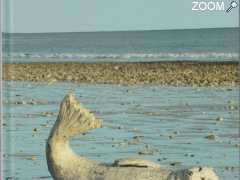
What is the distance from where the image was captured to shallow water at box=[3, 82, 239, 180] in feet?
27.7

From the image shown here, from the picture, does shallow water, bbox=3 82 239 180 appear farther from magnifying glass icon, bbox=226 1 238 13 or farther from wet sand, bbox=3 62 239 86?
magnifying glass icon, bbox=226 1 238 13

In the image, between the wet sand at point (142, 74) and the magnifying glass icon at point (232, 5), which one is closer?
the magnifying glass icon at point (232, 5)

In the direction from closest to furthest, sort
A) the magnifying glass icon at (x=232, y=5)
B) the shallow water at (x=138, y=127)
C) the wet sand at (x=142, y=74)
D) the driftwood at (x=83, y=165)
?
the driftwood at (x=83, y=165) < the magnifying glass icon at (x=232, y=5) < the shallow water at (x=138, y=127) < the wet sand at (x=142, y=74)

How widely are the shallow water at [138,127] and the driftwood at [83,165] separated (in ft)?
1.09

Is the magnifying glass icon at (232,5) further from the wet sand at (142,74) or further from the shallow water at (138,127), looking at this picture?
the wet sand at (142,74)

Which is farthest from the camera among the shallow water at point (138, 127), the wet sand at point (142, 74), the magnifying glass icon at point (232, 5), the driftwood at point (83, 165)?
the wet sand at point (142, 74)

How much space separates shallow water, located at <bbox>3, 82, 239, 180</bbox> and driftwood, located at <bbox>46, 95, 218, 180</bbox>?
13.1 inches

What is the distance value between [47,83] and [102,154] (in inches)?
376

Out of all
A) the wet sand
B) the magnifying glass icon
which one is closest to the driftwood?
the magnifying glass icon

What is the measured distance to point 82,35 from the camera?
6169 cm

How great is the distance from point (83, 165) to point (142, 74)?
14470 millimetres

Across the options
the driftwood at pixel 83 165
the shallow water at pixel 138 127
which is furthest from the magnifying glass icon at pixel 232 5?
the shallow water at pixel 138 127

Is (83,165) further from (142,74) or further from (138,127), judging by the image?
(142,74)

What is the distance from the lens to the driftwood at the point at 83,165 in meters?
5.79
